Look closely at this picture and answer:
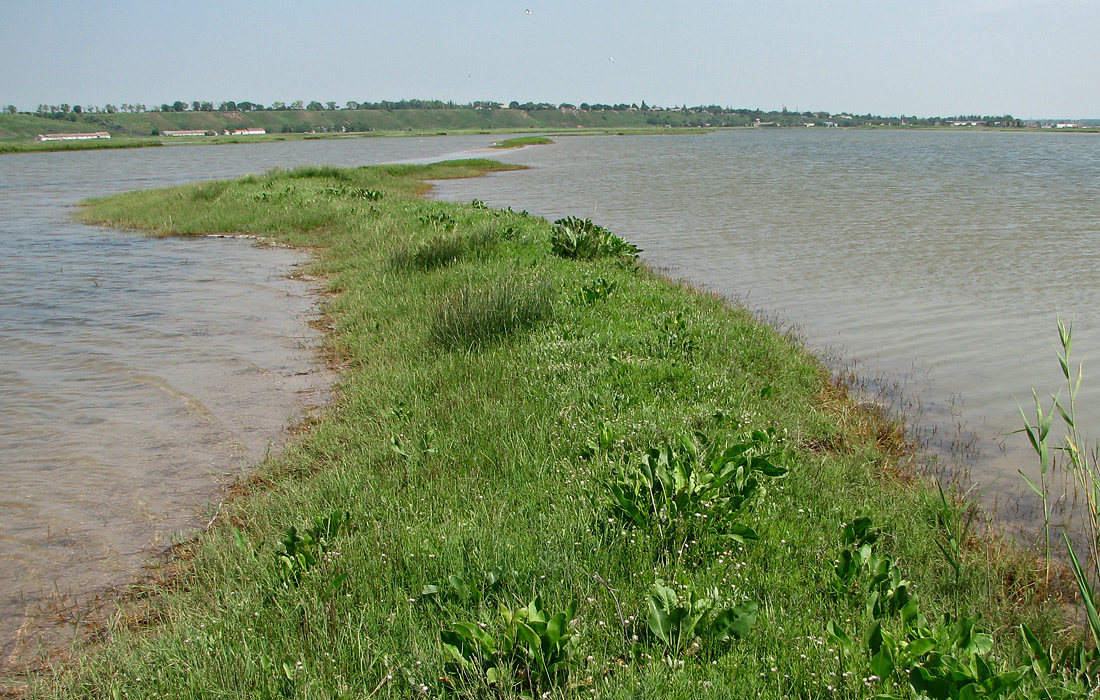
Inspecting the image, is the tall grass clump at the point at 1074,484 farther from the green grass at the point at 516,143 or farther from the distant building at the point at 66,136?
the distant building at the point at 66,136

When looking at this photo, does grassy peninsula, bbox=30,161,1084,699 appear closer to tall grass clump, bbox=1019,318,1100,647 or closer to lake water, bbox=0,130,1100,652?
tall grass clump, bbox=1019,318,1100,647

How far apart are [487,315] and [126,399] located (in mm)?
3675

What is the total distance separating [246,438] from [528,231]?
9.15 meters

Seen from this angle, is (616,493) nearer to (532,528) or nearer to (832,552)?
(532,528)

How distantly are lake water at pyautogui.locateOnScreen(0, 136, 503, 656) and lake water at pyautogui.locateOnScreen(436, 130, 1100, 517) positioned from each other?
606 cm

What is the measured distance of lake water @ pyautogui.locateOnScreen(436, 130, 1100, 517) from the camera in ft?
24.8

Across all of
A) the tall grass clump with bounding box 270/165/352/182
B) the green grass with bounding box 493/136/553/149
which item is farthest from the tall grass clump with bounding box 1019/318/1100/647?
the green grass with bounding box 493/136/553/149

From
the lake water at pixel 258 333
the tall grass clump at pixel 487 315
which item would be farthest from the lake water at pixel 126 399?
the tall grass clump at pixel 487 315

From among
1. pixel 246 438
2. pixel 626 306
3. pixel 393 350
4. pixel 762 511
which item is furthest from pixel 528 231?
pixel 762 511

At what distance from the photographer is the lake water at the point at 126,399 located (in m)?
4.71

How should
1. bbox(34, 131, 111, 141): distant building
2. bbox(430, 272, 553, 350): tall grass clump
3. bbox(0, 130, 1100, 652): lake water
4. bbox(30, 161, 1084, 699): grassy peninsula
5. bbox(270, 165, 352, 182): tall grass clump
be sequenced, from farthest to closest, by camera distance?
1. bbox(34, 131, 111, 141): distant building
2. bbox(270, 165, 352, 182): tall grass clump
3. bbox(430, 272, 553, 350): tall grass clump
4. bbox(0, 130, 1100, 652): lake water
5. bbox(30, 161, 1084, 699): grassy peninsula

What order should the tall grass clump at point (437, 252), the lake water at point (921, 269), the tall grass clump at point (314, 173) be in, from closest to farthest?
1. the lake water at point (921, 269)
2. the tall grass clump at point (437, 252)
3. the tall grass clump at point (314, 173)

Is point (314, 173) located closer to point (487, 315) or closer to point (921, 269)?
point (921, 269)

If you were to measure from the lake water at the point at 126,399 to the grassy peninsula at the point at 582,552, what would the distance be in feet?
1.83
